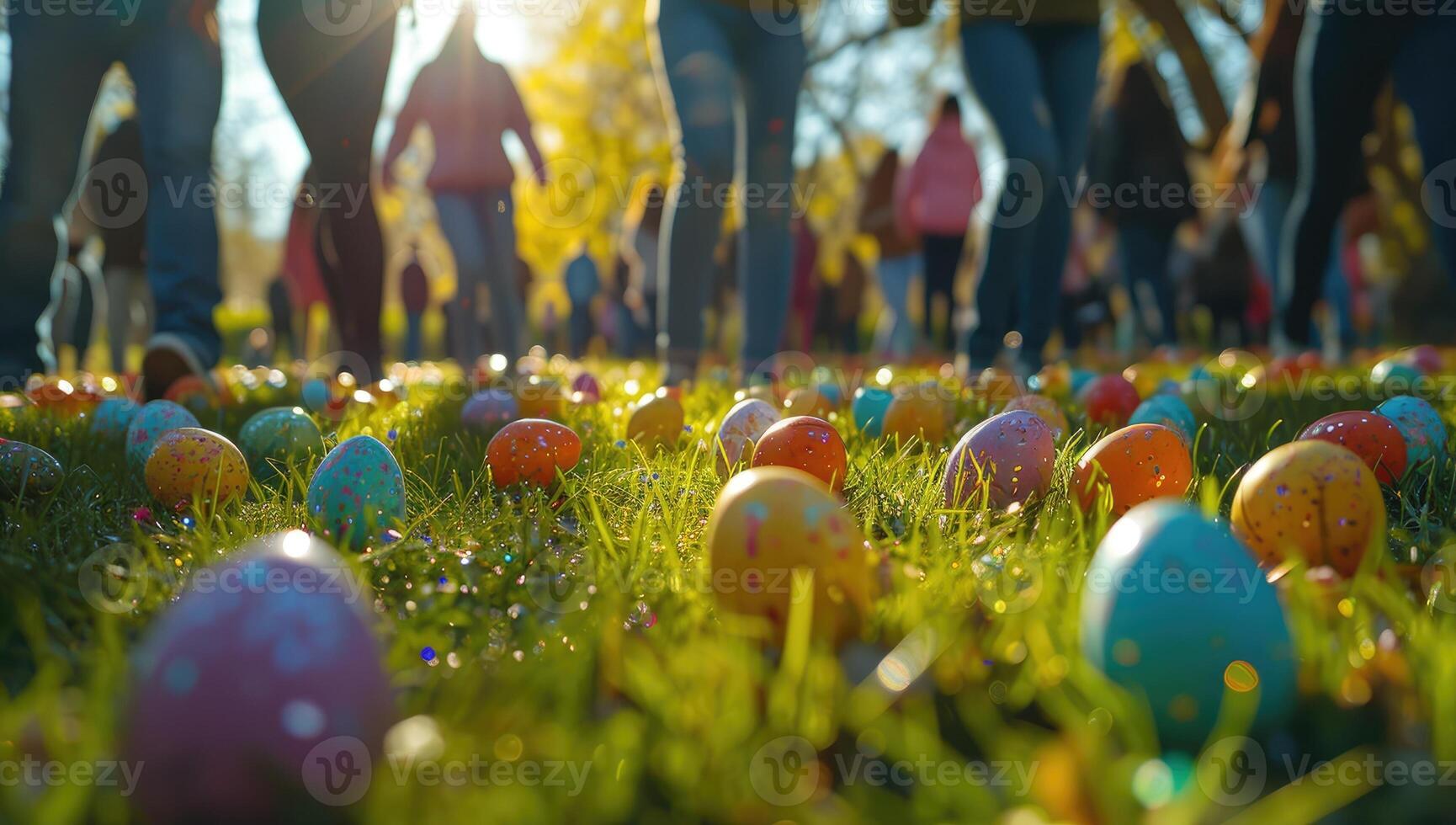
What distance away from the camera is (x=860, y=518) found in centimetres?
180

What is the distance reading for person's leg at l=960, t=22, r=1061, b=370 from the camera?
13.3 feet

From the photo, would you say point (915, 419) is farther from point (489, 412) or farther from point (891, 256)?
point (891, 256)

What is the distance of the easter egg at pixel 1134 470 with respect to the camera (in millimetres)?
1738

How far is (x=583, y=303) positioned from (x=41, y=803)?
11396 mm

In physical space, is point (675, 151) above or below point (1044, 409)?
above

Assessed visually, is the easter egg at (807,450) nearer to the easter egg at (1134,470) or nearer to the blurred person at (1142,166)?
the easter egg at (1134,470)

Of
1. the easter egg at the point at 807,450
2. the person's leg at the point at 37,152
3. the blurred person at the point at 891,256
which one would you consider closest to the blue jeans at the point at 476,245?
the person's leg at the point at 37,152

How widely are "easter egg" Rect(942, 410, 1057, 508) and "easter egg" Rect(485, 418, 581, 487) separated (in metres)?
0.80

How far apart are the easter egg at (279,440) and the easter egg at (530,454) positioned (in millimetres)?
435

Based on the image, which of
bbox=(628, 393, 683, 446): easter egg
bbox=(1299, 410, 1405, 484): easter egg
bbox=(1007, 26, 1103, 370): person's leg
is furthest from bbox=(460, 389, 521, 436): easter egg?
bbox=(1007, 26, 1103, 370): person's leg

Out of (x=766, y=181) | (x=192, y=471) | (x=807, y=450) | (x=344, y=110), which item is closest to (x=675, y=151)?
(x=766, y=181)

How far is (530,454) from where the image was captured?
211cm

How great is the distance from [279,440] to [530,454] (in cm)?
66

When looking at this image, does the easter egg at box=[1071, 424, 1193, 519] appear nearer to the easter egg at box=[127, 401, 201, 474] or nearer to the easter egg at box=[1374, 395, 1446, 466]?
the easter egg at box=[1374, 395, 1446, 466]
